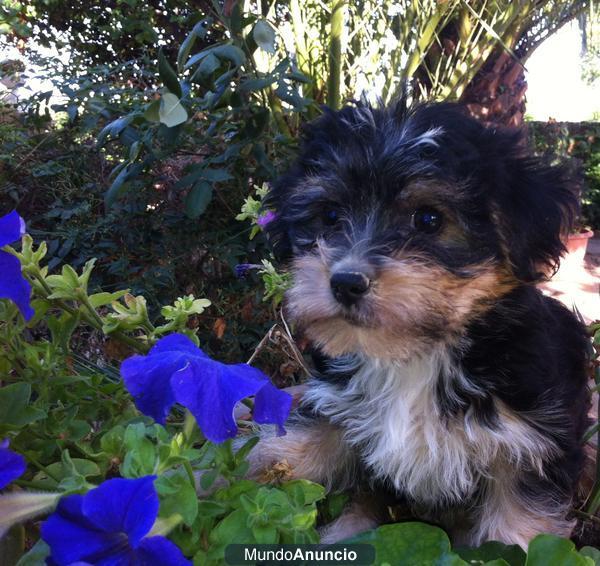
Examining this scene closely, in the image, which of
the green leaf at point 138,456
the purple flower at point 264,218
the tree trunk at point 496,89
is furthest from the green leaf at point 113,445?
the tree trunk at point 496,89

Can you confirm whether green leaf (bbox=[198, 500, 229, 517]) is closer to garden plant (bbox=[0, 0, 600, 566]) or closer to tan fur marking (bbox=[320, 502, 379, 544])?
garden plant (bbox=[0, 0, 600, 566])

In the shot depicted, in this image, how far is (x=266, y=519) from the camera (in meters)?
0.76

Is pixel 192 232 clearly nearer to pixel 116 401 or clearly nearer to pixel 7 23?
pixel 7 23

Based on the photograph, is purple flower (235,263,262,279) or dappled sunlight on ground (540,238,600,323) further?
dappled sunlight on ground (540,238,600,323)

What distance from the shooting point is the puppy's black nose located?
56.9 inches

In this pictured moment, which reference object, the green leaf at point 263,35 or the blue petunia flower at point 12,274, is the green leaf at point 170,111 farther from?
the blue petunia flower at point 12,274

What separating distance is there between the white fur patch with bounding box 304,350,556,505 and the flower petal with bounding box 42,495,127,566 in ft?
3.58

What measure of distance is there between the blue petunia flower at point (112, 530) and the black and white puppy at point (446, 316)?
2.85ft

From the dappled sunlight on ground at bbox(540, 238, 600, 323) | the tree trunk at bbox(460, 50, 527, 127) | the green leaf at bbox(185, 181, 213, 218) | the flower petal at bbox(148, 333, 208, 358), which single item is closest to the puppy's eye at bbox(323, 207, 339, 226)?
the flower petal at bbox(148, 333, 208, 358)

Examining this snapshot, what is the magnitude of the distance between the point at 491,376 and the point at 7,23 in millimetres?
3682

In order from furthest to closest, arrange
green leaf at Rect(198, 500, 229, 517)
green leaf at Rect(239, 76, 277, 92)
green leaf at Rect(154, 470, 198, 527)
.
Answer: green leaf at Rect(239, 76, 277, 92)
green leaf at Rect(198, 500, 229, 517)
green leaf at Rect(154, 470, 198, 527)

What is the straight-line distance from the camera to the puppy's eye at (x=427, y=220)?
1.61 m

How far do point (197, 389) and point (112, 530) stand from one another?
184 mm

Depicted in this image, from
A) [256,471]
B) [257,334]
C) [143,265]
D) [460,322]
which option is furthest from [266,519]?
[143,265]
